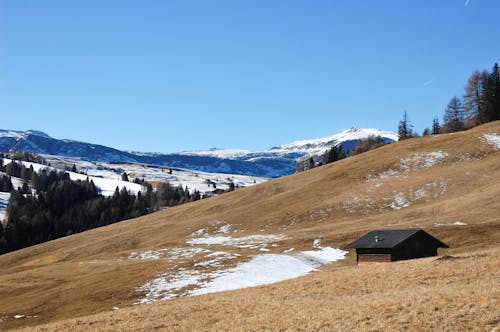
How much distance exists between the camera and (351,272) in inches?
1421

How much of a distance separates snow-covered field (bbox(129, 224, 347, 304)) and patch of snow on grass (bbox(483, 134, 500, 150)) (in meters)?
54.5

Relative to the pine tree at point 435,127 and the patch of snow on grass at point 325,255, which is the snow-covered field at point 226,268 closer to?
the patch of snow on grass at point 325,255

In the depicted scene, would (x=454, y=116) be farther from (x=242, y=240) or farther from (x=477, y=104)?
(x=242, y=240)

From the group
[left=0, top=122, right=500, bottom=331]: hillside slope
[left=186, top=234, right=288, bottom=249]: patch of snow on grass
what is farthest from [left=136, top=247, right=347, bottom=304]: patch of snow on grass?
[left=186, top=234, right=288, bottom=249]: patch of snow on grass

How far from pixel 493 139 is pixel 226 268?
7475cm

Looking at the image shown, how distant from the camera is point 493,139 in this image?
10269cm

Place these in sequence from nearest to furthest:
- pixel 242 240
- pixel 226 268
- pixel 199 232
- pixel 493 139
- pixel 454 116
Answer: pixel 226 268, pixel 242 240, pixel 199 232, pixel 493 139, pixel 454 116

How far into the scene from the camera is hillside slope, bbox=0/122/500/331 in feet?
70.0

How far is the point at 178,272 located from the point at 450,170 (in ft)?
203

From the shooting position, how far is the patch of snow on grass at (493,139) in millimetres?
100031

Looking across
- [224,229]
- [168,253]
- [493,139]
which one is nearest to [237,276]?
[168,253]

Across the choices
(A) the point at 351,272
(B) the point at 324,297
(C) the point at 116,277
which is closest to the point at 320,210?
(C) the point at 116,277

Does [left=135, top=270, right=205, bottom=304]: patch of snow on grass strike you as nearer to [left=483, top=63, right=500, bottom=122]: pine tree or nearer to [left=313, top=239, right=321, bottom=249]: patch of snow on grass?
[left=313, top=239, right=321, bottom=249]: patch of snow on grass

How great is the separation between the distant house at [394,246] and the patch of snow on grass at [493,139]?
59063mm
